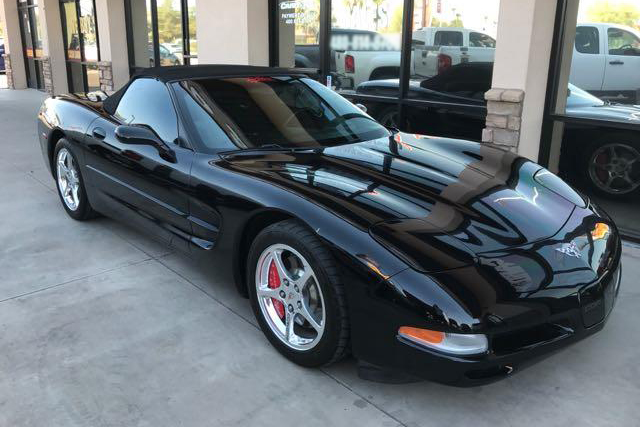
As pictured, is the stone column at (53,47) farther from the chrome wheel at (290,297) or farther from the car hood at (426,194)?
the chrome wheel at (290,297)

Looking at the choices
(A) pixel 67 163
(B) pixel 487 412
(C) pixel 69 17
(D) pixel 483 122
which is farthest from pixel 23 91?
(B) pixel 487 412

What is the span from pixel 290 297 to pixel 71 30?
13479mm

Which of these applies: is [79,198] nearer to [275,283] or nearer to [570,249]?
[275,283]

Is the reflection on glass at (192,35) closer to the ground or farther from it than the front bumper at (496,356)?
farther from it

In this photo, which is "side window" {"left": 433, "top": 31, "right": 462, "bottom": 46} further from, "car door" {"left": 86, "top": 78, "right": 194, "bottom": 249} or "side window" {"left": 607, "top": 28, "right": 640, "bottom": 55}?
"car door" {"left": 86, "top": 78, "right": 194, "bottom": 249}

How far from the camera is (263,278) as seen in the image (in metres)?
2.94

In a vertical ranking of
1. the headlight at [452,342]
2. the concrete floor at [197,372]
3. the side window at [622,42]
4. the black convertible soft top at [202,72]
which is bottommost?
the concrete floor at [197,372]

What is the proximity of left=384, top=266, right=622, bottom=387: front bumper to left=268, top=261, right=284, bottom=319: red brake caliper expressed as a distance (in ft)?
2.57

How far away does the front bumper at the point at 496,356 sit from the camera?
221cm

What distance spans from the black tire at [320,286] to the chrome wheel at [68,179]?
259cm

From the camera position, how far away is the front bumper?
7.26 ft

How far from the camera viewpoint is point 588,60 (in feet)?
16.9

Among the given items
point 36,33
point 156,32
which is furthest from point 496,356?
point 36,33

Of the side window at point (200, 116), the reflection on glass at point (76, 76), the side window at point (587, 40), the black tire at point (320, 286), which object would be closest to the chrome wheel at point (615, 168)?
the side window at point (587, 40)
